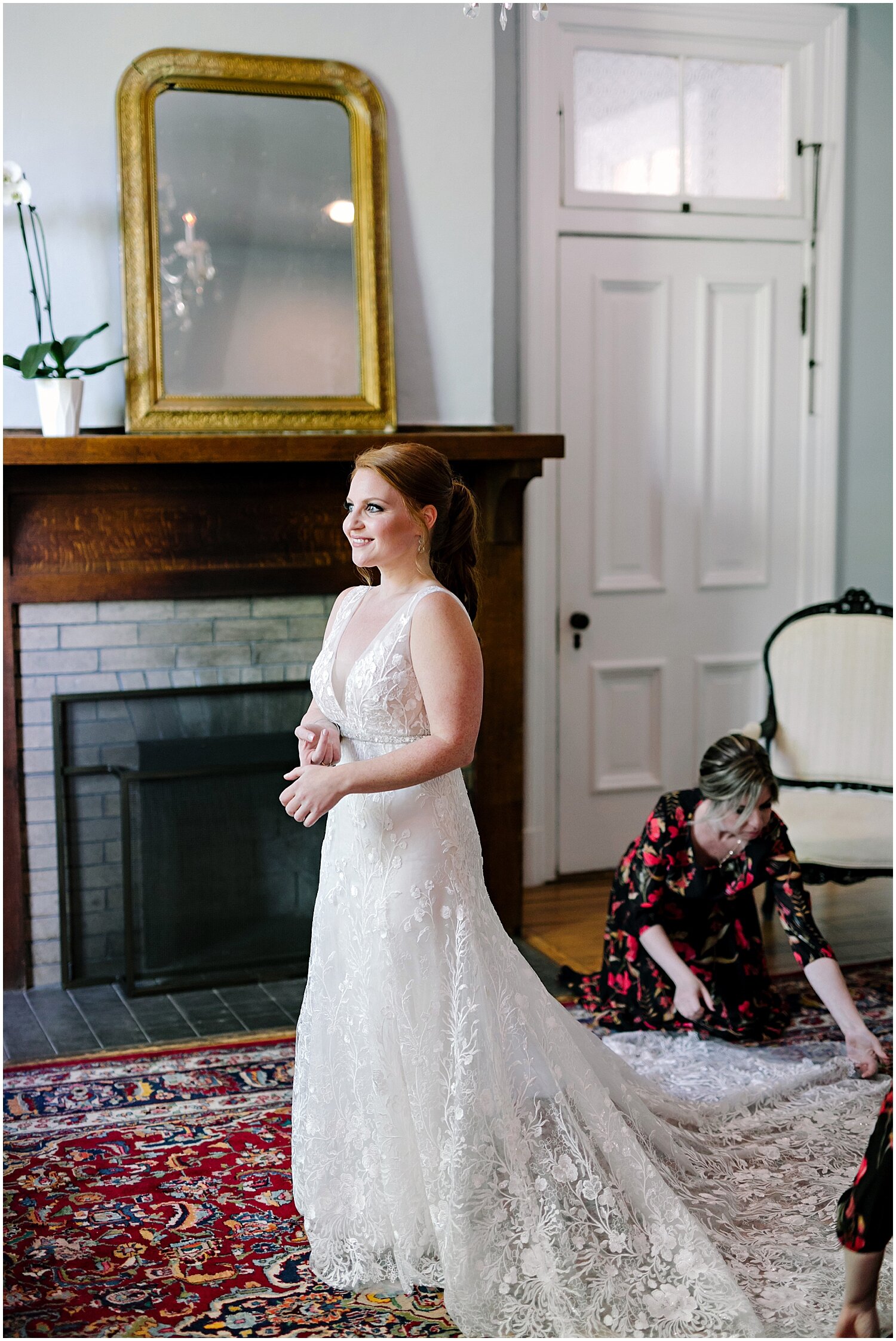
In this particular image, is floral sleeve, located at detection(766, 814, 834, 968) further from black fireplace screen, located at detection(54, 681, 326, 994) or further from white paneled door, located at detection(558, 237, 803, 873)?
white paneled door, located at detection(558, 237, 803, 873)

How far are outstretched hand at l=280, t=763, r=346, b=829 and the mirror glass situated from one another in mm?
1943

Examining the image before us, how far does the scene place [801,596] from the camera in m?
4.74

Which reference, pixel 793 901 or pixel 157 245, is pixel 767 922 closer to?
pixel 793 901

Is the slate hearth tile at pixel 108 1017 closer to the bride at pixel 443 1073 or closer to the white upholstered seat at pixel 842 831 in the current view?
the bride at pixel 443 1073

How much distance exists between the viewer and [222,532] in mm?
3631

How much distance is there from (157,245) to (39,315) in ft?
1.25

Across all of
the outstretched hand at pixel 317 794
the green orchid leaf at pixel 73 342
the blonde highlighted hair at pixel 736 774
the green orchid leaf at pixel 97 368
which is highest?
the green orchid leaf at pixel 73 342

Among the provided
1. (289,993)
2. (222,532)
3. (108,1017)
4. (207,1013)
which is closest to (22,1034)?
(108,1017)

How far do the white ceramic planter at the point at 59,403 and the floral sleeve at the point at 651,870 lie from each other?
1.79 meters

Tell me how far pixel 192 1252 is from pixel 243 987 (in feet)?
4.59

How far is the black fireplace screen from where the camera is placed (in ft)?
11.7

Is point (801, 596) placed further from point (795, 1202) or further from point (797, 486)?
point (795, 1202)

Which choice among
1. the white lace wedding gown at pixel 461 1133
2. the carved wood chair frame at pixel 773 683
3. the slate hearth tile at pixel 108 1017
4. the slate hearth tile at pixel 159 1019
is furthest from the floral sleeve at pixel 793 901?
the slate hearth tile at pixel 108 1017

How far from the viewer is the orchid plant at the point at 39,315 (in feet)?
10.8
